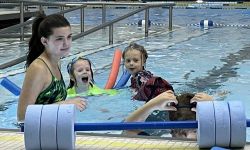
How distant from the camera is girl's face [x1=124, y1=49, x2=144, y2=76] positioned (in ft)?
17.8

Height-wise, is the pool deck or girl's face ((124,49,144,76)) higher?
girl's face ((124,49,144,76))

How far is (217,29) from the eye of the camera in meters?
13.9

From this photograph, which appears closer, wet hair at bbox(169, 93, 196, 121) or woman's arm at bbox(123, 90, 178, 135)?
woman's arm at bbox(123, 90, 178, 135)

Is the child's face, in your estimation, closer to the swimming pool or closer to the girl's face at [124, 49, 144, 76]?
the swimming pool

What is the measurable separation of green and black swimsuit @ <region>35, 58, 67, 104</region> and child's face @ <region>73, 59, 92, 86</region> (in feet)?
6.17

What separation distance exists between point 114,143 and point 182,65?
16.8 feet

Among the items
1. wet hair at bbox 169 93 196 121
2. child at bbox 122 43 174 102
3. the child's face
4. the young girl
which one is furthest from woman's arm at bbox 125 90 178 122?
the child's face

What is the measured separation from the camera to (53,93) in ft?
11.5

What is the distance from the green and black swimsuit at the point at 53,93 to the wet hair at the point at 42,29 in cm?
22

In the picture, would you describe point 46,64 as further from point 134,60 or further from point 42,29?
point 134,60

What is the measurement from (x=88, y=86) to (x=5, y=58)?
3290 millimetres

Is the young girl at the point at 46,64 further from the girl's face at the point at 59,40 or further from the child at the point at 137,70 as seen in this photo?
the child at the point at 137,70

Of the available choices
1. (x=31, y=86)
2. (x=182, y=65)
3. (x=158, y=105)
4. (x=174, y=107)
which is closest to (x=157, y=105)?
(x=158, y=105)

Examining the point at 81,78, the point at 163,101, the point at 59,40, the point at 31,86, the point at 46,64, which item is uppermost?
the point at 59,40
